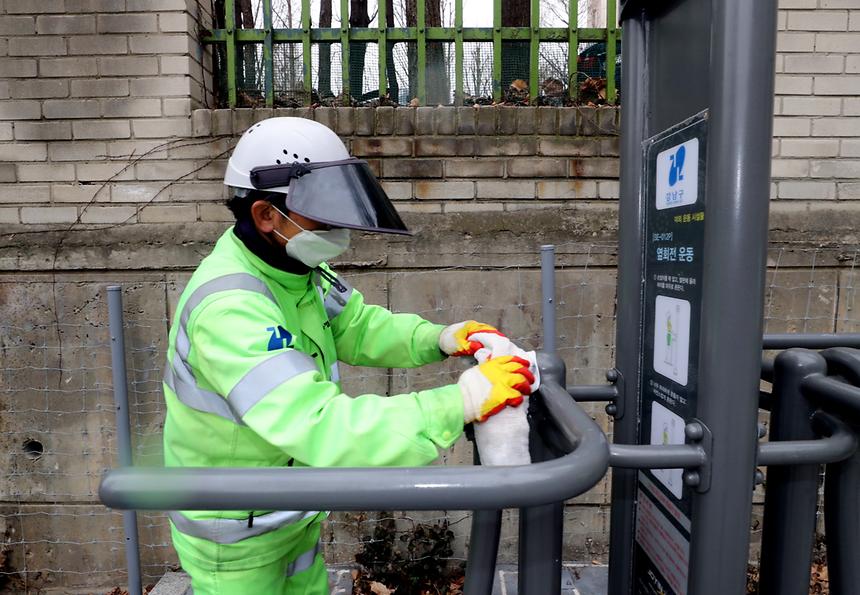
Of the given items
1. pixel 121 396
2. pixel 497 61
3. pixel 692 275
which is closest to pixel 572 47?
pixel 497 61

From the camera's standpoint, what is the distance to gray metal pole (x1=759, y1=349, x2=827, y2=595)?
1273 mm

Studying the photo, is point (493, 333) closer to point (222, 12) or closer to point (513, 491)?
point (513, 491)

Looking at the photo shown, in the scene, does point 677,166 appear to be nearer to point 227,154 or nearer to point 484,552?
point 484,552

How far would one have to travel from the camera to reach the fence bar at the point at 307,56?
3508 millimetres

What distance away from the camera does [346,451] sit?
1.17 m

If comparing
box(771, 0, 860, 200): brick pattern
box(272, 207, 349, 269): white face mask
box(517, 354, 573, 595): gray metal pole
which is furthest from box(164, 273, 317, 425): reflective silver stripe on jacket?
box(771, 0, 860, 200): brick pattern

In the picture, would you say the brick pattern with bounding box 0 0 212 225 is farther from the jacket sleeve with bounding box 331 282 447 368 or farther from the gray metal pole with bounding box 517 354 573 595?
the gray metal pole with bounding box 517 354 573 595

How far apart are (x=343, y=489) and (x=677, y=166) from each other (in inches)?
37.8

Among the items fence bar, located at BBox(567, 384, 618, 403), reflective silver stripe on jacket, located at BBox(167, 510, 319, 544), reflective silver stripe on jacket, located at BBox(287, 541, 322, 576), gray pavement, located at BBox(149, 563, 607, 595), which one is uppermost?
fence bar, located at BBox(567, 384, 618, 403)

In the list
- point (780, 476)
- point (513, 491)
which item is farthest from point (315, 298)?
point (780, 476)

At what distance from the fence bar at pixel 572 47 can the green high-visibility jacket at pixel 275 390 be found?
90.1 inches

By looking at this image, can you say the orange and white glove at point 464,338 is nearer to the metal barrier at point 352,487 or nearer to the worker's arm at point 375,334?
the worker's arm at point 375,334

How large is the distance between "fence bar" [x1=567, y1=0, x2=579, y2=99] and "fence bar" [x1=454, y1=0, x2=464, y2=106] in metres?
0.67

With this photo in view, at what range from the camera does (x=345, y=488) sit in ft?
2.92
